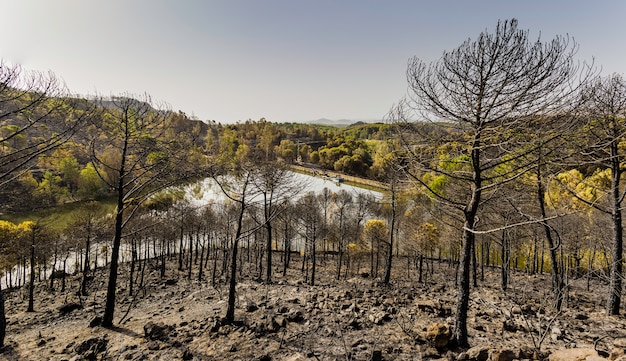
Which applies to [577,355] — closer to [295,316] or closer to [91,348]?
[295,316]

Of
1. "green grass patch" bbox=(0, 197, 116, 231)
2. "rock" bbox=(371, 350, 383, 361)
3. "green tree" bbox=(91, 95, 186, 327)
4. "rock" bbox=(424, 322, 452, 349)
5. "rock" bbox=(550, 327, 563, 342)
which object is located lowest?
"green grass patch" bbox=(0, 197, 116, 231)

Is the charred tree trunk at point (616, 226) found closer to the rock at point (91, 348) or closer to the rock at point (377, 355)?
the rock at point (377, 355)

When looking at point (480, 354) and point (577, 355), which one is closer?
point (577, 355)

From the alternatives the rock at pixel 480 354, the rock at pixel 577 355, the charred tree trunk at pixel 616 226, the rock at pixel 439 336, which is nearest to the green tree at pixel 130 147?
the rock at pixel 439 336

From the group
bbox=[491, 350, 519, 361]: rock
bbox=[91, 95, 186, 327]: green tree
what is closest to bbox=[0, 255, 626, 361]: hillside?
bbox=[491, 350, 519, 361]: rock

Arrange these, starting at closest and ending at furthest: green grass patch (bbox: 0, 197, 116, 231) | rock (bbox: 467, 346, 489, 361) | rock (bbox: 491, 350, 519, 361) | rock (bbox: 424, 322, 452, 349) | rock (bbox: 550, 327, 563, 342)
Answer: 1. rock (bbox: 491, 350, 519, 361)
2. rock (bbox: 467, 346, 489, 361)
3. rock (bbox: 424, 322, 452, 349)
4. rock (bbox: 550, 327, 563, 342)
5. green grass patch (bbox: 0, 197, 116, 231)

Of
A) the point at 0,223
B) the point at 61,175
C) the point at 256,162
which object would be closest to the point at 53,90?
the point at 256,162

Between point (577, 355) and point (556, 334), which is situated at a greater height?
point (577, 355)

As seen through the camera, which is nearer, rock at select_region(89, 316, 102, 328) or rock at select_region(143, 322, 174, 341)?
rock at select_region(143, 322, 174, 341)

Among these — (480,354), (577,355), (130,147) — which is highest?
(130,147)

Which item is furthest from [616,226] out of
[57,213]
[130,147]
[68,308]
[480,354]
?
[57,213]

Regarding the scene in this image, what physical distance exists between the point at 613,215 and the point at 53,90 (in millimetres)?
15372

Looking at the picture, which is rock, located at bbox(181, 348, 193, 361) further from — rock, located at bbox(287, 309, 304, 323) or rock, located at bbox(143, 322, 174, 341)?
rock, located at bbox(287, 309, 304, 323)

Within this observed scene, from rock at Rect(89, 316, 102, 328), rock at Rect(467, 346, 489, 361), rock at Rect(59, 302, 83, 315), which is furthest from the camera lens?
rock at Rect(59, 302, 83, 315)
